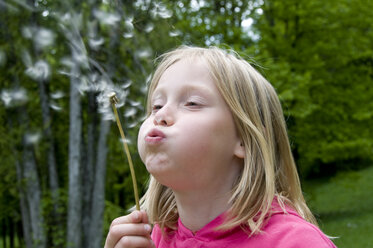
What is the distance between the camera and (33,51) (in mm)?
5602

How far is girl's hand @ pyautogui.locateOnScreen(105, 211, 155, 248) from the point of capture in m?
1.16

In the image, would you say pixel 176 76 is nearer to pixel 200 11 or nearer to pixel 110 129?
pixel 110 129

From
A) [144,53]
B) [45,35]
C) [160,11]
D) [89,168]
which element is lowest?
[89,168]

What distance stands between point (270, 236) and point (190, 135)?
29 cm

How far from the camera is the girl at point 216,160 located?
1.10 meters

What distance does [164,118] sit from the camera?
1.13 metres

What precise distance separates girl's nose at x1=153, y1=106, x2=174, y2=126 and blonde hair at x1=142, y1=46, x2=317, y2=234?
15 centimetres

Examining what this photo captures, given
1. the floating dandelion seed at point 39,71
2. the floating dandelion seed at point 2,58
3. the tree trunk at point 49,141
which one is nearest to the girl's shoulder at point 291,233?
the floating dandelion seed at point 39,71

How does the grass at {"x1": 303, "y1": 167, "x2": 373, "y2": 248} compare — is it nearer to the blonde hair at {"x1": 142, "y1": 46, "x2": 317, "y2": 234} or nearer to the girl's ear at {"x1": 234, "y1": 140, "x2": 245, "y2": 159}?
the blonde hair at {"x1": 142, "y1": 46, "x2": 317, "y2": 234}

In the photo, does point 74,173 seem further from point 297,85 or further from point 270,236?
point 270,236

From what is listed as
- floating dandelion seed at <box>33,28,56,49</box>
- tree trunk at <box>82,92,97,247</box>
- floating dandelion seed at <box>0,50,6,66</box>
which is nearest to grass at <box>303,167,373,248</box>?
tree trunk at <box>82,92,97,247</box>

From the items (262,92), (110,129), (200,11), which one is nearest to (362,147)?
(200,11)

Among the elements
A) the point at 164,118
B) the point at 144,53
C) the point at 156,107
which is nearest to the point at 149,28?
the point at 144,53

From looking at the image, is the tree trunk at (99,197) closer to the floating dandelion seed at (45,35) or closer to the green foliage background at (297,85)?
the green foliage background at (297,85)
